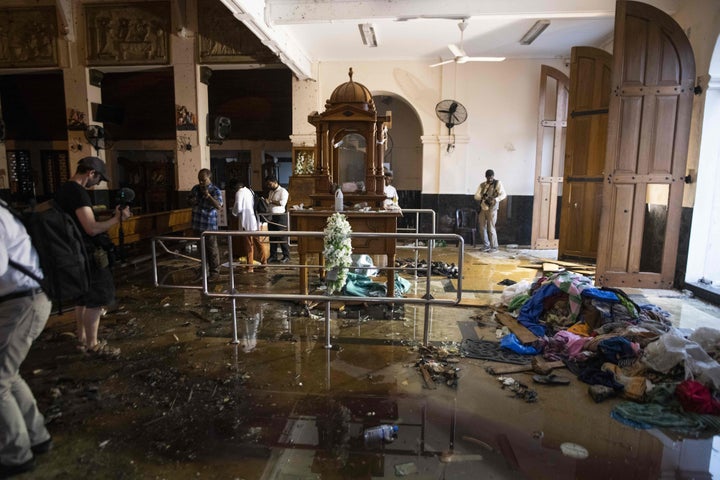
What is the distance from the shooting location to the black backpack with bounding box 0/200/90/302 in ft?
8.68

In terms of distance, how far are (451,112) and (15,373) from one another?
381 inches

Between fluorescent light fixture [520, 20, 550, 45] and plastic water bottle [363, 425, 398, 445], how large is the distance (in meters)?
8.01

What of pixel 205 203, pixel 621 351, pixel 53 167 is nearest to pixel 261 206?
pixel 205 203

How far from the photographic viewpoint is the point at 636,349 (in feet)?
12.1

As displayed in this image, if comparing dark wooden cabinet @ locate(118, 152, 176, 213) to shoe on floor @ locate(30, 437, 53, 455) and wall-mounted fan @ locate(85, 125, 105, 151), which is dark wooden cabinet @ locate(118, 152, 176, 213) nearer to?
wall-mounted fan @ locate(85, 125, 105, 151)

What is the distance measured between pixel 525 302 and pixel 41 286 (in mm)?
→ 4647

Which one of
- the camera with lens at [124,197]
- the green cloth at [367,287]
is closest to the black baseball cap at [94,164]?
the camera with lens at [124,197]

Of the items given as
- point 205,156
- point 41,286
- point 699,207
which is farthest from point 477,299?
point 205,156

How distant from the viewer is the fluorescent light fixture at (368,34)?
8.33 metres

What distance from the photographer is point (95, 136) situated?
980cm

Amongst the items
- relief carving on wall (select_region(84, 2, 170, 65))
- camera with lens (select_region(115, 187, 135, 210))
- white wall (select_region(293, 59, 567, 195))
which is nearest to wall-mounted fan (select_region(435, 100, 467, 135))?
white wall (select_region(293, 59, 567, 195))

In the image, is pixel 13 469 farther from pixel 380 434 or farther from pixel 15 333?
pixel 380 434

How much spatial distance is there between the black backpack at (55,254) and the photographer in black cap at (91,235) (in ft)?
2.44

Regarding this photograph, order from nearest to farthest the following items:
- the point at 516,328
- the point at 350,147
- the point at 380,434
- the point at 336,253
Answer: the point at 380,434 < the point at 336,253 < the point at 516,328 < the point at 350,147
